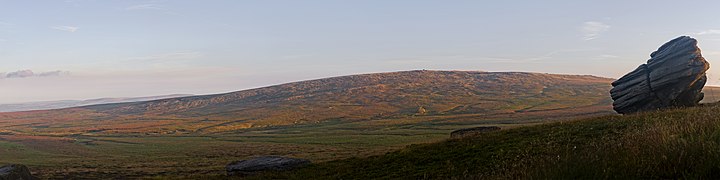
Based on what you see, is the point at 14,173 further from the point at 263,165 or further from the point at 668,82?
the point at 668,82

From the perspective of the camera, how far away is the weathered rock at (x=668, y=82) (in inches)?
1610

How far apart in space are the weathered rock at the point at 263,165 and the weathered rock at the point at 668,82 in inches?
1185

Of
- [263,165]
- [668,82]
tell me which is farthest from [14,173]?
[668,82]

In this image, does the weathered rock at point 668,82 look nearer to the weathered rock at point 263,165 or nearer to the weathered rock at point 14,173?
the weathered rock at point 263,165

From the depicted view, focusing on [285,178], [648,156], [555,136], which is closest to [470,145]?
[555,136]

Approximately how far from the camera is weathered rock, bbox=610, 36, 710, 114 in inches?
1610

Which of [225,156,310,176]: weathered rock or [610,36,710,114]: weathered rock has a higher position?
[610,36,710,114]: weathered rock

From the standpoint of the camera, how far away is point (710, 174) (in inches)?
265

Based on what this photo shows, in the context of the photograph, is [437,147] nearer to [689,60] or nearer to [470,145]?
[470,145]

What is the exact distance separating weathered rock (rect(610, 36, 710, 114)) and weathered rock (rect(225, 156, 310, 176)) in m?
30.1

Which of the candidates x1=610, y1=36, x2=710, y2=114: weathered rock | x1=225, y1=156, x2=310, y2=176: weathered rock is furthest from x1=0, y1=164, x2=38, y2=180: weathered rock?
x1=610, y1=36, x2=710, y2=114: weathered rock

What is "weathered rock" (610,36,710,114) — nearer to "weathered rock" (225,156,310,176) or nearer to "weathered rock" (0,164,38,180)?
"weathered rock" (225,156,310,176)

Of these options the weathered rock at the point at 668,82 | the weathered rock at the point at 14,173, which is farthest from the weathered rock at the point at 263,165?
the weathered rock at the point at 668,82

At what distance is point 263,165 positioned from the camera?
36844 millimetres
